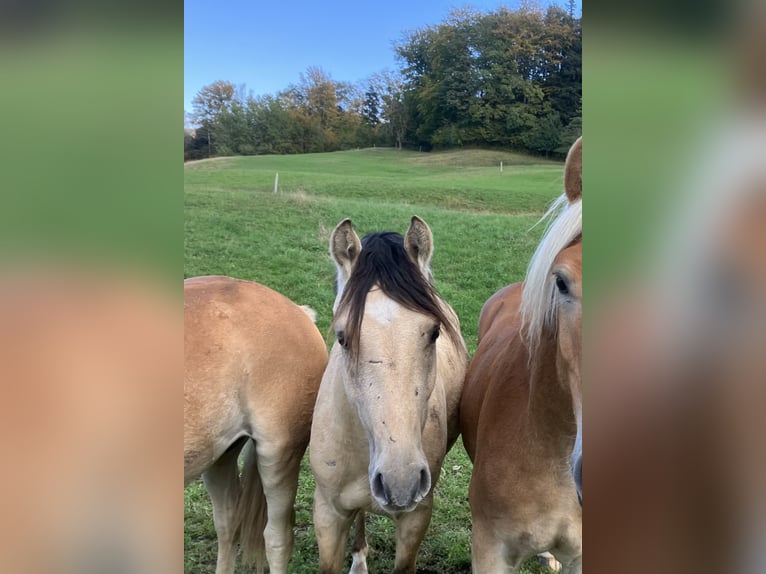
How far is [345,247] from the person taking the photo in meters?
1.73

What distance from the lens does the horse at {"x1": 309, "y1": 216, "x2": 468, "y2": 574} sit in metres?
1.43

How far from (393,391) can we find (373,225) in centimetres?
196

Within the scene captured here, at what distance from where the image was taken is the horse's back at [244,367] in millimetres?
1934

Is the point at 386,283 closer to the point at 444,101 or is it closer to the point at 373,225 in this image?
the point at 444,101

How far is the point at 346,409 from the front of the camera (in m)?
1.79

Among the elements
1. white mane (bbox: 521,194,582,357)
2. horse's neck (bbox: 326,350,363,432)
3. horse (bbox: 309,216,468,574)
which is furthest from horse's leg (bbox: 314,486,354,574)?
A: white mane (bbox: 521,194,582,357)

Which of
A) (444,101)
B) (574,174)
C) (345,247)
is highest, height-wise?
(444,101)

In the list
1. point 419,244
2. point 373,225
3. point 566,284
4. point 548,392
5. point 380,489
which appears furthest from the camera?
point 373,225

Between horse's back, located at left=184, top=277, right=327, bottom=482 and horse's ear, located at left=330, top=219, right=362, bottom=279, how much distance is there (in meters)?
0.59

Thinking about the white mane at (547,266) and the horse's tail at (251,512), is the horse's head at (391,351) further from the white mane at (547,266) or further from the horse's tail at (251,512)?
the horse's tail at (251,512)

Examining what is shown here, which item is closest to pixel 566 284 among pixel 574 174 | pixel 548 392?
pixel 574 174
